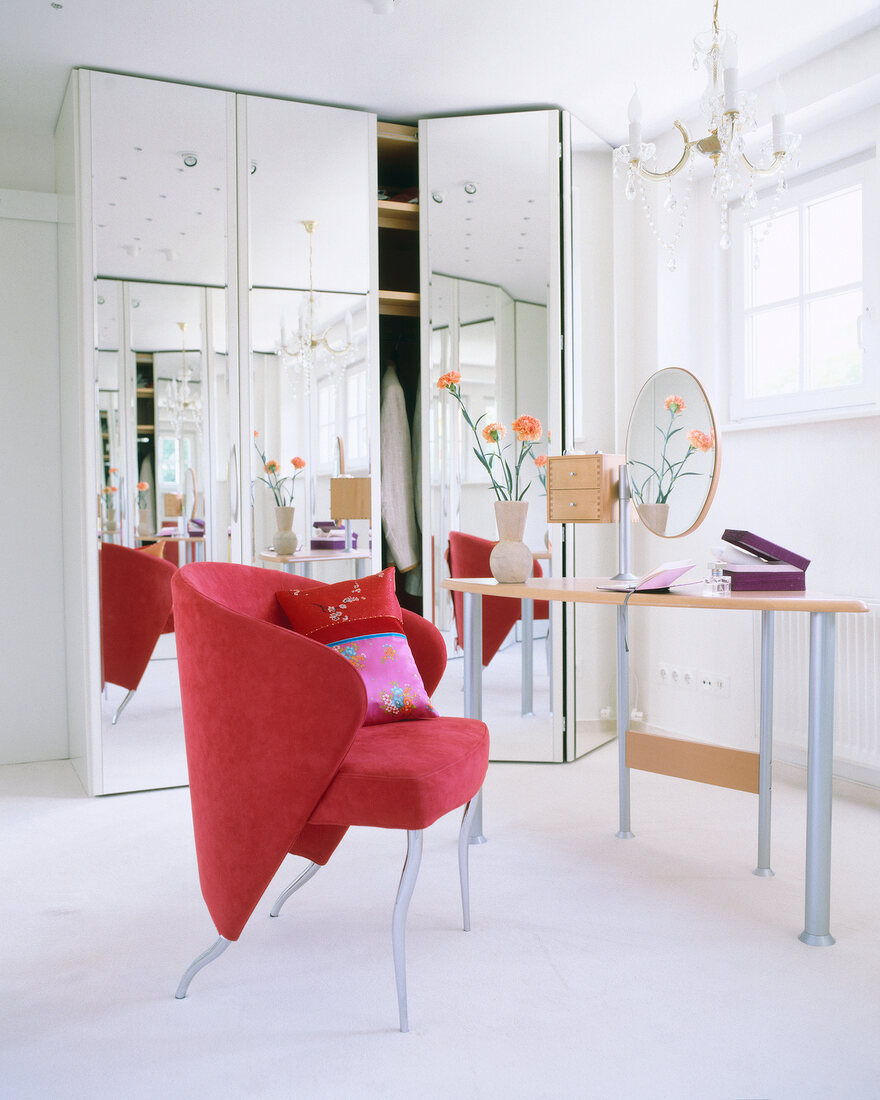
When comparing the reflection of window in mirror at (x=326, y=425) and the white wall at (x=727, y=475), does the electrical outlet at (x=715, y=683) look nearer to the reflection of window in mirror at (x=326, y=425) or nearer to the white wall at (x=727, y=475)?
the white wall at (x=727, y=475)

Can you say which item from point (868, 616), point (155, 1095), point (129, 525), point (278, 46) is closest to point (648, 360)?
point (868, 616)

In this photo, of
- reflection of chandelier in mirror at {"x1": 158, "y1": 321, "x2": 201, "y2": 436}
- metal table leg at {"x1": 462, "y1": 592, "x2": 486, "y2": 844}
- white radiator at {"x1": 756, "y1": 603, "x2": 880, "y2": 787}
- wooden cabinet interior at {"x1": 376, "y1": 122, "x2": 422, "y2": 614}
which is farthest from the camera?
wooden cabinet interior at {"x1": 376, "y1": 122, "x2": 422, "y2": 614}

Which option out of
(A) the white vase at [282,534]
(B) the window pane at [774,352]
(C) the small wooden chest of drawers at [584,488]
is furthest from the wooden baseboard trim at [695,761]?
(B) the window pane at [774,352]

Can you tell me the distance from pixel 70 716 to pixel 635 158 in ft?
9.72

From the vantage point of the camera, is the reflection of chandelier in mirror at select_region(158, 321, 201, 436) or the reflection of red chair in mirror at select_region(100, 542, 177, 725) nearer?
the reflection of red chair in mirror at select_region(100, 542, 177, 725)

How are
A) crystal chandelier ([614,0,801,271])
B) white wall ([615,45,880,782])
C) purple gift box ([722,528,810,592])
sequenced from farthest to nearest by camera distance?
white wall ([615,45,880,782]), purple gift box ([722,528,810,592]), crystal chandelier ([614,0,801,271])

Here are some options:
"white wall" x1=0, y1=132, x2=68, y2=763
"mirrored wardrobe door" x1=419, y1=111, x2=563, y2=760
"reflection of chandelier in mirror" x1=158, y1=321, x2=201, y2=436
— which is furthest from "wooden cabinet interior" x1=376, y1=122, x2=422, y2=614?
"white wall" x1=0, y1=132, x2=68, y2=763

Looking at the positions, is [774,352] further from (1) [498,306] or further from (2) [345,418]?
(2) [345,418]

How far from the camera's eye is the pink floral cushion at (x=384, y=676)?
6.71 ft

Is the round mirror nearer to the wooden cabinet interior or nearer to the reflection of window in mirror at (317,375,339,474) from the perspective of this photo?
the wooden cabinet interior

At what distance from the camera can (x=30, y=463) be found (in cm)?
358

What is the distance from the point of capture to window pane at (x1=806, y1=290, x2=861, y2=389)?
3.12 m

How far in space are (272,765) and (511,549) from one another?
1.22m

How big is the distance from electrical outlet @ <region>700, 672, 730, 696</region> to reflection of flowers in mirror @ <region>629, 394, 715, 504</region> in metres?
0.94
